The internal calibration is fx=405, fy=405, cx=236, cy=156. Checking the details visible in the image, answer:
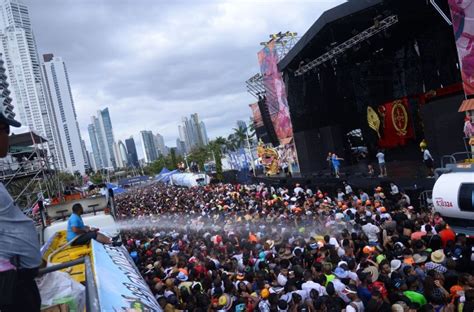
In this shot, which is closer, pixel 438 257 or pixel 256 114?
pixel 438 257

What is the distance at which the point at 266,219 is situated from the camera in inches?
491

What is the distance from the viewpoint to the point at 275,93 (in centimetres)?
2795

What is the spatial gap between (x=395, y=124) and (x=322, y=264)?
1932 centimetres

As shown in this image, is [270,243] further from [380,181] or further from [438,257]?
[380,181]

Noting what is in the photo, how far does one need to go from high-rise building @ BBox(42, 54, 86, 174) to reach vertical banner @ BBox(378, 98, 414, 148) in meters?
100

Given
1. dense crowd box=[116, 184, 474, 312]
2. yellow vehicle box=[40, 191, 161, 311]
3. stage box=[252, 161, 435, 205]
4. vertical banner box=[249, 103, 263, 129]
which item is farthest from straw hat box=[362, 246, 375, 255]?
vertical banner box=[249, 103, 263, 129]

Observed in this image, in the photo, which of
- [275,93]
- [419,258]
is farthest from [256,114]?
[419,258]

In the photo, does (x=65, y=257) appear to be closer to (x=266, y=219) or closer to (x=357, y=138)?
(x=266, y=219)

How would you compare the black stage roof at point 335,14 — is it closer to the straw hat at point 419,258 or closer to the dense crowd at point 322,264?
the dense crowd at point 322,264

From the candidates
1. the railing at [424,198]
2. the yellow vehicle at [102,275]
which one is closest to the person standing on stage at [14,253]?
the yellow vehicle at [102,275]

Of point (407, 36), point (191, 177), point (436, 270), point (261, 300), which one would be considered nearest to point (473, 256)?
point (436, 270)

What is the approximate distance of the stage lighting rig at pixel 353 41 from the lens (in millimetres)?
16953

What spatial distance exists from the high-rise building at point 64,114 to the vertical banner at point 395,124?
100378 mm

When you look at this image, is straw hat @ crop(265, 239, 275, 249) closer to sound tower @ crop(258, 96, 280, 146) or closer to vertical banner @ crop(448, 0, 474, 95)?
vertical banner @ crop(448, 0, 474, 95)
